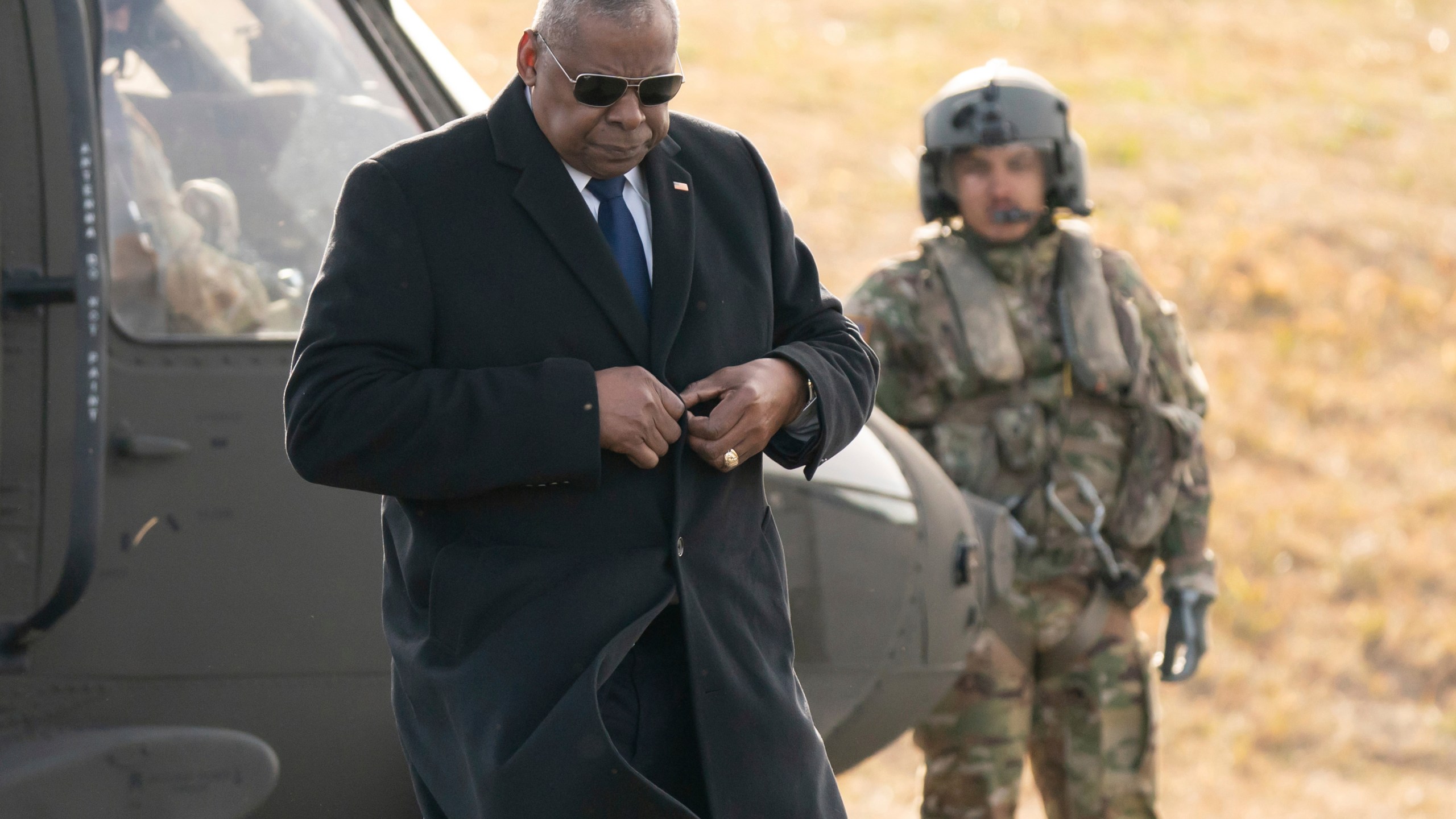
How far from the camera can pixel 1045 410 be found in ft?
15.5

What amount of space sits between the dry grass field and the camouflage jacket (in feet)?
7.17

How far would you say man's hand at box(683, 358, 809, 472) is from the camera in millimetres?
2312

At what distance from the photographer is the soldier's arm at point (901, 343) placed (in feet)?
15.3

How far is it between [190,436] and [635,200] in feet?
3.71

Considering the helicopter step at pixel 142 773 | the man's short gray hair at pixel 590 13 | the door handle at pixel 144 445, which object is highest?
the man's short gray hair at pixel 590 13

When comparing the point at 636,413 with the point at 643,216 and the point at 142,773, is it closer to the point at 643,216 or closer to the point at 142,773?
the point at 643,216

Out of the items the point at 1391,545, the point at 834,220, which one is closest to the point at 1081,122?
the point at 834,220

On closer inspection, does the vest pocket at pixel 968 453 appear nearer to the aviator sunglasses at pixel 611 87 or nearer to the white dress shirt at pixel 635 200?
the white dress shirt at pixel 635 200

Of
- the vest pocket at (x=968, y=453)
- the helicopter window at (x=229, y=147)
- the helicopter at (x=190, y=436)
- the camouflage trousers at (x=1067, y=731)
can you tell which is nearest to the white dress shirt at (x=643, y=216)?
the helicopter at (x=190, y=436)

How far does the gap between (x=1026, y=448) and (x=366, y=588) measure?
6.61 feet

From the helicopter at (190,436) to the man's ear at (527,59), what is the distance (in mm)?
916

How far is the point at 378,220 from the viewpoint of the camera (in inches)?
88.9

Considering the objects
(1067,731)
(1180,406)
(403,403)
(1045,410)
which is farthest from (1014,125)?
(403,403)

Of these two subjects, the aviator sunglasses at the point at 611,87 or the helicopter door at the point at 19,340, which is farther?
the helicopter door at the point at 19,340
